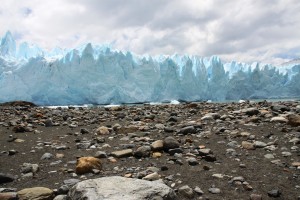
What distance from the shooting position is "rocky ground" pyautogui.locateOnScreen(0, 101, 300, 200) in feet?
8.17

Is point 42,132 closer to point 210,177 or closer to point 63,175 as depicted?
point 63,175

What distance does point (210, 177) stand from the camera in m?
2.76

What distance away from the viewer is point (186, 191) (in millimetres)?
2387

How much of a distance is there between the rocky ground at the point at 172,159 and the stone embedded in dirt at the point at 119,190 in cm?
3

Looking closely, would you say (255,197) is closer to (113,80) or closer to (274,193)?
(274,193)

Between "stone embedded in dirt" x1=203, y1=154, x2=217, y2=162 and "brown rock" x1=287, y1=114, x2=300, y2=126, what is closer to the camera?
"stone embedded in dirt" x1=203, y1=154, x2=217, y2=162

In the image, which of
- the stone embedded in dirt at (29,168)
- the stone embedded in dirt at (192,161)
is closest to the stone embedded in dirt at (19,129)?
the stone embedded in dirt at (29,168)

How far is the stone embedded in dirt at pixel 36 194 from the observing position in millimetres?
2324

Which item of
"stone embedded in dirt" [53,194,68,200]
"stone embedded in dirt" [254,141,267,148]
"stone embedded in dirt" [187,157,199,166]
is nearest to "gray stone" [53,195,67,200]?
"stone embedded in dirt" [53,194,68,200]

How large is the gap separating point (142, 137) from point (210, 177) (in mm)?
1928

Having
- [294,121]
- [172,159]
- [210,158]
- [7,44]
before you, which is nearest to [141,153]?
[172,159]

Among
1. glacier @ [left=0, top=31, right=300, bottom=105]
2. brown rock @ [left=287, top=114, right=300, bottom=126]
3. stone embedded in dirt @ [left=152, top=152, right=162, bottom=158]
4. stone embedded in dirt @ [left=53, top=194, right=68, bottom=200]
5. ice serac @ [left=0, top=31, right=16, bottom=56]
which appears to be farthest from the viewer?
ice serac @ [left=0, top=31, right=16, bottom=56]

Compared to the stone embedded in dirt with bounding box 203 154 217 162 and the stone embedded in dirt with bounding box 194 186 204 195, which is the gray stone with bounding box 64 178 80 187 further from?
the stone embedded in dirt with bounding box 203 154 217 162

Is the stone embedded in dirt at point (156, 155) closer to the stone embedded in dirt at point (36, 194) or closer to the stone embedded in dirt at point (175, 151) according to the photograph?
the stone embedded in dirt at point (175, 151)
